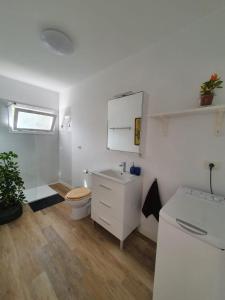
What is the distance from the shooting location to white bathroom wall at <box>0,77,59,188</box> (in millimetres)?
2578

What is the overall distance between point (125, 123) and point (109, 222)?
1330 mm

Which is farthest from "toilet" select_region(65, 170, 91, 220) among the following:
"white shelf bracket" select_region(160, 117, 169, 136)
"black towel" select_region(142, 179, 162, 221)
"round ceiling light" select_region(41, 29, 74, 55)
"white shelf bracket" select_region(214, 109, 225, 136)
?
"round ceiling light" select_region(41, 29, 74, 55)

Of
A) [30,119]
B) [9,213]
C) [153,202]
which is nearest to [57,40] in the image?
[30,119]

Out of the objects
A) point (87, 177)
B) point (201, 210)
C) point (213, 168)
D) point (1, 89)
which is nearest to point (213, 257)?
point (201, 210)

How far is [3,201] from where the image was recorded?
202 centimetres

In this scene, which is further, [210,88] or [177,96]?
[177,96]

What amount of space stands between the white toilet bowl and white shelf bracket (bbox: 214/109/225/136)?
5.90 feet

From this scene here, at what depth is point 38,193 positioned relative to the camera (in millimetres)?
2859

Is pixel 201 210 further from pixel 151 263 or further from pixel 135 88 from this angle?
pixel 135 88

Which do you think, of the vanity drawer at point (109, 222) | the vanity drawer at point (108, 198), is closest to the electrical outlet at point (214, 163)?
the vanity drawer at point (108, 198)

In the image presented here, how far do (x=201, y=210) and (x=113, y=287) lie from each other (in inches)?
40.9

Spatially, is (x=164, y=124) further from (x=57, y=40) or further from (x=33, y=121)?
(x=33, y=121)

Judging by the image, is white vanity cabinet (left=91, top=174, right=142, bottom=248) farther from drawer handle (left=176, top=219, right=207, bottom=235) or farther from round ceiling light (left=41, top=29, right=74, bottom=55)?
round ceiling light (left=41, top=29, right=74, bottom=55)

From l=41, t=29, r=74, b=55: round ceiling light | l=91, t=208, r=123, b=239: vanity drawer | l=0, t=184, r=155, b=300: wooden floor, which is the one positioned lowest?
l=0, t=184, r=155, b=300: wooden floor
